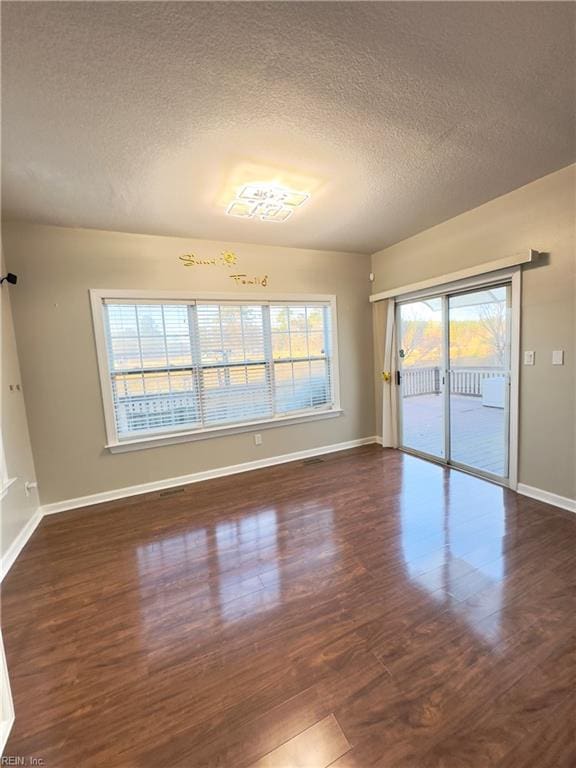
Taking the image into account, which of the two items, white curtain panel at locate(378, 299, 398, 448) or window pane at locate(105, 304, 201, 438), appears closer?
window pane at locate(105, 304, 201, 438)

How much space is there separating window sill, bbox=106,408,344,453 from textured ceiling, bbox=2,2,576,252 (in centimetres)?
218

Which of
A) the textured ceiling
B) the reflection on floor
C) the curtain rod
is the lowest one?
the reflection on floor

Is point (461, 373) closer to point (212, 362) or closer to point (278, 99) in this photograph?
point (212, 362)

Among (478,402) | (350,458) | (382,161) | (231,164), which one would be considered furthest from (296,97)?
(350,458)

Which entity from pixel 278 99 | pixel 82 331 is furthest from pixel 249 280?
pixel 278 99

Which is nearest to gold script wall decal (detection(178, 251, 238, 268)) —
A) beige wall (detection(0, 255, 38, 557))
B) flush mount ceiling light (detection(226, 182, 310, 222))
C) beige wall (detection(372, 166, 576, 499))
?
flush mount ceiling light (detection(226, 182, 310, 222))

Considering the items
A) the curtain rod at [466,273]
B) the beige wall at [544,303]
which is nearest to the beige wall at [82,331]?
the curtain rod at [466,273]

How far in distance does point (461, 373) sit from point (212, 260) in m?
3.05

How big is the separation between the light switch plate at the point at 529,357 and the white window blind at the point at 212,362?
2.12 metres

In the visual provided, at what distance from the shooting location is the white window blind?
3283 mm

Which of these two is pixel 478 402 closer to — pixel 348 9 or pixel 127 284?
pixel 348 9

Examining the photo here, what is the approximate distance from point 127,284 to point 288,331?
1.85m

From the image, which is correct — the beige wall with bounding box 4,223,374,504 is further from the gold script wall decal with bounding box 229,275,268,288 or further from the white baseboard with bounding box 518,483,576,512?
the white baseboard with bounding box 518,483,576,512

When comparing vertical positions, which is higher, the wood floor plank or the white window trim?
the white window trim
